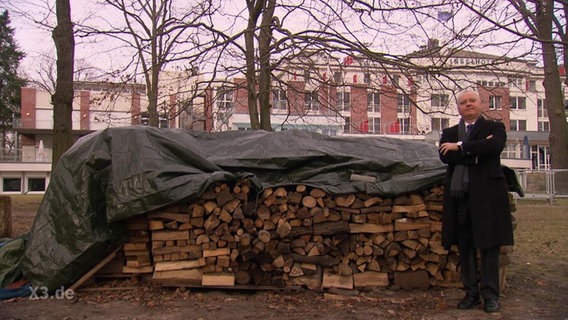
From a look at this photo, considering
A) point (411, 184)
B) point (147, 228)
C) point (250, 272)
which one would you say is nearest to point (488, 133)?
point (411, 184)

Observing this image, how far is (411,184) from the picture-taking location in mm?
4602

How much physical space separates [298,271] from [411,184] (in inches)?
58.3

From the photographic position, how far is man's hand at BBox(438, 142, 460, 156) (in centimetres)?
400

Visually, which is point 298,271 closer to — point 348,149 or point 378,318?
point 378,318

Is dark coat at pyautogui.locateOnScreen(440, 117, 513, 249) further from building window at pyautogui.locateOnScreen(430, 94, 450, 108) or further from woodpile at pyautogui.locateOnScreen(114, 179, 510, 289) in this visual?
building window at pyautogui.locateOnScreen(430, 94, 450, 108)

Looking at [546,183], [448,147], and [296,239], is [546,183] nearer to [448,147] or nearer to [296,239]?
[448,147]

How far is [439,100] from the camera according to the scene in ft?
31.5

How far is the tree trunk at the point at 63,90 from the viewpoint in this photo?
26.5ft

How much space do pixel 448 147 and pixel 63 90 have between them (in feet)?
22.6

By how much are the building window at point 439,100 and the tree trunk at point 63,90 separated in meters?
7.26

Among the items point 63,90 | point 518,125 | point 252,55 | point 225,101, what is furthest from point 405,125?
point 518,125

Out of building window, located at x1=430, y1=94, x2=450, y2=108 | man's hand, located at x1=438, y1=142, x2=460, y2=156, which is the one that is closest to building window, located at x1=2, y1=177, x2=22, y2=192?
building window, located at x1=430, y1=94, x2=450, y2=108

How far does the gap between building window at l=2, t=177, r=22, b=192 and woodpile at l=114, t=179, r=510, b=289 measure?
44.9m

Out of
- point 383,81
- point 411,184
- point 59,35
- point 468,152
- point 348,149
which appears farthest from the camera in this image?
point 383,81
